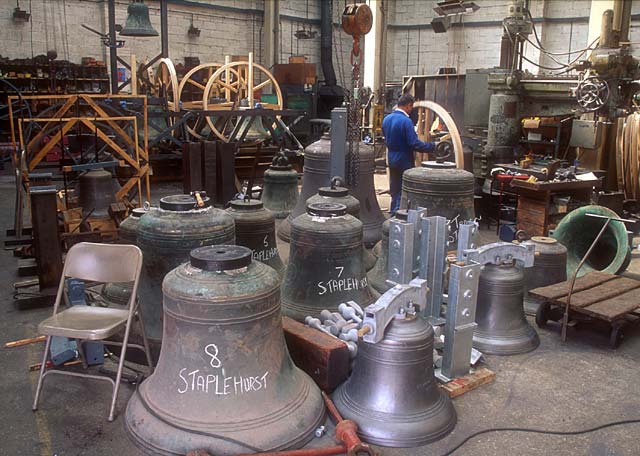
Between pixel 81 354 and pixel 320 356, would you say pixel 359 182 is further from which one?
pixel 81 354

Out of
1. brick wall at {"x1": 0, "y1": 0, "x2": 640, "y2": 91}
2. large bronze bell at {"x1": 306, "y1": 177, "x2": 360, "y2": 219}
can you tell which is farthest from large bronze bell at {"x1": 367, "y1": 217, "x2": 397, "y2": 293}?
brick wall at {"x1": 0, "y1": 0, "x2": 640, "y2": 91}

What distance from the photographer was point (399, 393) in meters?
2.94

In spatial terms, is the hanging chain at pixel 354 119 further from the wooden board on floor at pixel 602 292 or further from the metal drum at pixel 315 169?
the wooden board on floor at pixel 602 292

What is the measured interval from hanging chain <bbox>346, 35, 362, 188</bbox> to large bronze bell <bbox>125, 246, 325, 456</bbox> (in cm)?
249

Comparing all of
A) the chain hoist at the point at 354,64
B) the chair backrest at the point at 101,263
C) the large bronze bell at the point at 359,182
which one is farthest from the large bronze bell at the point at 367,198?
the chair backrest at the point at 101,263

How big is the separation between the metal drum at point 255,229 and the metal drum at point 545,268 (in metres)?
1.99

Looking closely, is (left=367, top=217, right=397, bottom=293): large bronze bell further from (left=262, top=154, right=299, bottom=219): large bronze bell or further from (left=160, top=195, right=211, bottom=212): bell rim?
(left=262, top=154, right=299, bottom=219): large bronze bell

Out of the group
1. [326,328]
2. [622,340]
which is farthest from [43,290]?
[622,340]

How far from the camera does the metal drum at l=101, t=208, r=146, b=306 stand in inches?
164

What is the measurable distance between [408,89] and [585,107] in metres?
4.48

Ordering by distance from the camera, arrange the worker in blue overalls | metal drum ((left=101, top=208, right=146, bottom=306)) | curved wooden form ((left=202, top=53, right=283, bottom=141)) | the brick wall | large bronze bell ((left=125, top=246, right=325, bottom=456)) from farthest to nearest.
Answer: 1. the brick wall
2. curved wooden form ((left=202, top=53, right=283, bottom=141))
3. the worker in blue overalls
4. metal drum ((left=101, top=208, right=146, bottom=306))
5. large bronze bell ((left=125, top=246, right=325, bottom=456))

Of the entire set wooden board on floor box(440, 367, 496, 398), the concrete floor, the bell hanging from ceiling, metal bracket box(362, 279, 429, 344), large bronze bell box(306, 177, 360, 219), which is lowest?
the concrete floor

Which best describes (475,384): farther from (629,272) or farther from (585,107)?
(585,107)

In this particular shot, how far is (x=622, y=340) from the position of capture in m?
4.08
